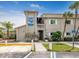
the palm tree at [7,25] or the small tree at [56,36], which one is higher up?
the palm tree at [7,25]

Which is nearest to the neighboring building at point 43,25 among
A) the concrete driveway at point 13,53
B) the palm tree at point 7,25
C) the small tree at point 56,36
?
the small tree at point 56,36

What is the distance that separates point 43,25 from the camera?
28.3 m

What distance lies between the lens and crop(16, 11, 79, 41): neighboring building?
27.4 meters

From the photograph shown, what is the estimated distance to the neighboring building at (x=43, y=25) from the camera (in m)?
27.4

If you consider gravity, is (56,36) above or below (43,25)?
below

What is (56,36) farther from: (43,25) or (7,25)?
(7,25)

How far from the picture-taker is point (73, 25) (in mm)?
28922

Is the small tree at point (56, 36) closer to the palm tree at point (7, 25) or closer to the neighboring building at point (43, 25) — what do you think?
the neighboring building at point (43, 25)

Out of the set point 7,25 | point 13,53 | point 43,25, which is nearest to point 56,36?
point 43,25

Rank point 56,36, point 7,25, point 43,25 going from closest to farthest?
point 56,36, point 43,25, point 7,25

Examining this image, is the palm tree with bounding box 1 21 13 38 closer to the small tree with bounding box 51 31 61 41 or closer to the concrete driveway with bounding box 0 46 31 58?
the small tree with bounding box 51 31 61 41

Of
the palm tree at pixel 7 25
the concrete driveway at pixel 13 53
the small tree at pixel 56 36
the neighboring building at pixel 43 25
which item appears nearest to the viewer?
the concrete driveway at pixel 13 53

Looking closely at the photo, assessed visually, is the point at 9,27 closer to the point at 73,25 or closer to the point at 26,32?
the point at 26,32

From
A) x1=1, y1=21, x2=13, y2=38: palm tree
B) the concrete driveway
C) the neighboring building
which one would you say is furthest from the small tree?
the concrete driveway
